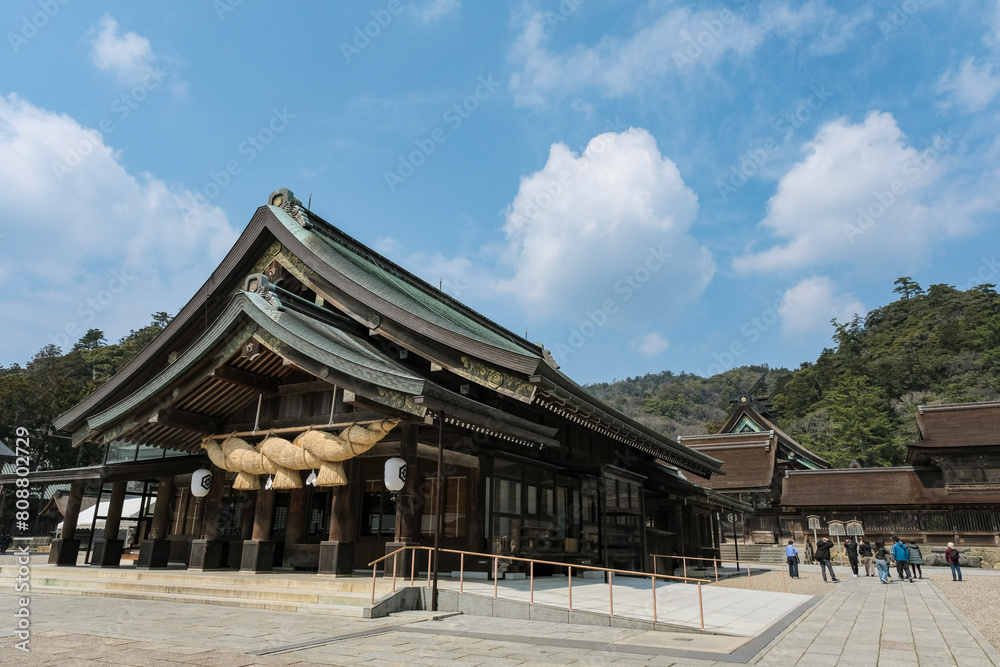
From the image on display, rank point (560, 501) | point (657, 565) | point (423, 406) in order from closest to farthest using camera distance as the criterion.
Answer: point (423, 406), point (560, 501), point (657, 565)

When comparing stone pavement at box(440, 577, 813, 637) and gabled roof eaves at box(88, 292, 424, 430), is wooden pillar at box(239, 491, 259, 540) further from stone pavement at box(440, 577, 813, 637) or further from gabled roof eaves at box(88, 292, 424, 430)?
stone pavement at box(440, 577, 813, 637)

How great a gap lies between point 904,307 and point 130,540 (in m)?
95.2

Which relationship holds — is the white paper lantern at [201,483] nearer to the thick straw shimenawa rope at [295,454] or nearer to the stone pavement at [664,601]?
the thick straw shimenawa rope at [295,454]

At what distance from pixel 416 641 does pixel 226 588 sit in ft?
16.5

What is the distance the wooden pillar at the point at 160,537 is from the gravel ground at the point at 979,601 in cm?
1581

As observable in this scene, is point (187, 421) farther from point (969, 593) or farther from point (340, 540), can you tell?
point (969, 593)

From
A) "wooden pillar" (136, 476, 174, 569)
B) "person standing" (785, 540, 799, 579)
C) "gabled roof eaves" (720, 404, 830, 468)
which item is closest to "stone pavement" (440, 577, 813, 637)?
"person standing" (785, 540, 799, 579)

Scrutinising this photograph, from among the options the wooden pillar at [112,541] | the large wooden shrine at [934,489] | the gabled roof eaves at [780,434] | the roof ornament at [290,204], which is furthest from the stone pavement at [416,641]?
the gabled roof eaves at [780,434]

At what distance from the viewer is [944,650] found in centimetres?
702

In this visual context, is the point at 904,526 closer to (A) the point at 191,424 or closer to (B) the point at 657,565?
(B) the point at 657,565

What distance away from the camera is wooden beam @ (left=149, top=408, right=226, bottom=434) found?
12.2 meters

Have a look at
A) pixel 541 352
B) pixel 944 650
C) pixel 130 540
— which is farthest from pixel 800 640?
pixel 130 540

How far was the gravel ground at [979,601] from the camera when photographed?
9.05 meters

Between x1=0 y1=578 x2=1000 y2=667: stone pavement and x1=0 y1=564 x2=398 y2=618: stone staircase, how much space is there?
15.9 inches
